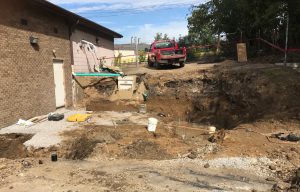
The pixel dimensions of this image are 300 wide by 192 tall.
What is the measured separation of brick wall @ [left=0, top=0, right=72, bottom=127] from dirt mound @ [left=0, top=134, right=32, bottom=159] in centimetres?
136

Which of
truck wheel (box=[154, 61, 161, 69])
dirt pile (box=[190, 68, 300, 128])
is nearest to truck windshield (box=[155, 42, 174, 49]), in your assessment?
truck wheel (box=[154, 61, 161, 69])

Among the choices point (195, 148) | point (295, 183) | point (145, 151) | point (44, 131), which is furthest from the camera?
point (44, 131)

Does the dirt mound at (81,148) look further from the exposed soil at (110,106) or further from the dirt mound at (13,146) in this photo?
the exposed soil at (110,106)

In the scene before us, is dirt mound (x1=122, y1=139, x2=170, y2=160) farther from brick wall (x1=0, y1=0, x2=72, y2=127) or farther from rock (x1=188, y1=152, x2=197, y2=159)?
brick wall (x1=0, y1=0, x2=72, y2=127)

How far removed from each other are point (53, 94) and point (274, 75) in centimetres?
982

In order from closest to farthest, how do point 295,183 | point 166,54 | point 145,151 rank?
1. point 295,183
2. point 145,151
3. point 166,54

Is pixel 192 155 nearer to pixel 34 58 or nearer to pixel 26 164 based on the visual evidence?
pixel 26 164

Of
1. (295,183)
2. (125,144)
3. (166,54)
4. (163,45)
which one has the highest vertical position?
(163,45)

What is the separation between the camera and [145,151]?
1052 centimetres

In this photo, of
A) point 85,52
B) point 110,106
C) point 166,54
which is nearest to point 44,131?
point 110,106

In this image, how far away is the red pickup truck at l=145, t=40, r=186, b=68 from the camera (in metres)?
22.0

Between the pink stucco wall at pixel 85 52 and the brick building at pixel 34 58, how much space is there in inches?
33.3

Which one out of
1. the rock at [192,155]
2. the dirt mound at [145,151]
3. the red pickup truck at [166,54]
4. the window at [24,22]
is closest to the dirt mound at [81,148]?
the dirt mound at [145,151]

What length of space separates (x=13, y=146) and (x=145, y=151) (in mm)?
4144
